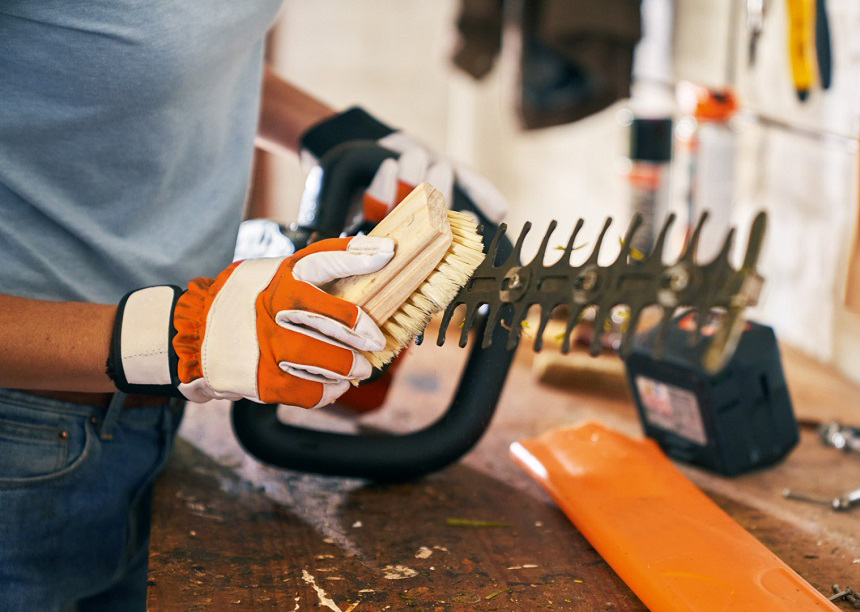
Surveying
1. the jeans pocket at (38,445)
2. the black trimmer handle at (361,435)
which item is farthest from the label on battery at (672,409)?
the jeans pocket at (38,445)

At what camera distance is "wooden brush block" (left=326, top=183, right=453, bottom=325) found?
722mm

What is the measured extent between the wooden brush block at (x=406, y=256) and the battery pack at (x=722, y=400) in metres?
0.39

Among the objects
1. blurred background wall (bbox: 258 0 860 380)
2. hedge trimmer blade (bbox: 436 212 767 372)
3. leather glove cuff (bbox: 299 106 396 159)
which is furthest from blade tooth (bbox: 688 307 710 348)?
blurred background wall (bbox: 258 0 860 380)

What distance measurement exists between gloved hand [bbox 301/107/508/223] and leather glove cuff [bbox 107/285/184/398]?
30cm

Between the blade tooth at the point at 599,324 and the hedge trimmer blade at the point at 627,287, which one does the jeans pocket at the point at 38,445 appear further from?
the blade tooth at the point at 599,324

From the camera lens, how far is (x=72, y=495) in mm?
905

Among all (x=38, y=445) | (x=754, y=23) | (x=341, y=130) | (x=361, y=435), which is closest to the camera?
(x=38, y=445)

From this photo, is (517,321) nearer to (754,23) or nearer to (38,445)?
(38,445)

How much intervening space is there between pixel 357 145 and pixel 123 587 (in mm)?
640

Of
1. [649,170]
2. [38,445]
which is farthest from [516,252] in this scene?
[649,170]

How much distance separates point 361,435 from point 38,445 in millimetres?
361

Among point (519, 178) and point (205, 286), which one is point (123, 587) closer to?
point (205, 286)

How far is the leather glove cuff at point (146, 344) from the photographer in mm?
758

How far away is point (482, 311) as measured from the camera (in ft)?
3.49
